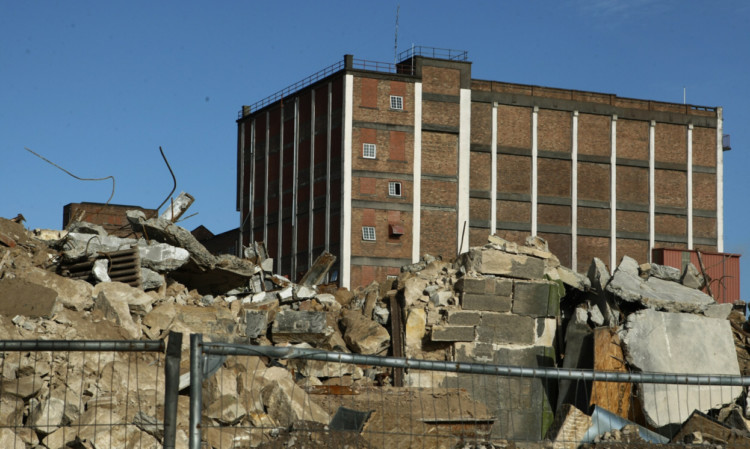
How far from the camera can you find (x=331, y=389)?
11.7 meters

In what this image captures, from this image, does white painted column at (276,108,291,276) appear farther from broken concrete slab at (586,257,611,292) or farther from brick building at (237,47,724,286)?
broken concrete slab at (586,257,611,292)

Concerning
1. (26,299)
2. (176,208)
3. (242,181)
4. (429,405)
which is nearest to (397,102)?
(242,181)

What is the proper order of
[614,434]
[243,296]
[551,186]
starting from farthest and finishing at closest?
[551,186], [243,296], [614,434]

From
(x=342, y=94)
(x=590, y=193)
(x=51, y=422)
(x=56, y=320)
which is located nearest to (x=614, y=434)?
(x=51, y=422)

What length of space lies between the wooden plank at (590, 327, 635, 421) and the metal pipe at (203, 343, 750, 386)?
798cm

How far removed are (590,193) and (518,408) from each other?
97.0ft

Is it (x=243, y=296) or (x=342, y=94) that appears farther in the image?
(x=342, y=94)

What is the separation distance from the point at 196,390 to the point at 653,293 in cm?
1229

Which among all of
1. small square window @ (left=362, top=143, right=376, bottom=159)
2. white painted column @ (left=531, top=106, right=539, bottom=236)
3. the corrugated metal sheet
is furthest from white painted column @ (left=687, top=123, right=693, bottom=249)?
small square window @ (left=362, top=143, right=376, bottom=159)

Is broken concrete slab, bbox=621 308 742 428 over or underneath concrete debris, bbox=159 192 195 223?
underneath

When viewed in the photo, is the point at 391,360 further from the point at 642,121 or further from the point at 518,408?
the point at 642,121

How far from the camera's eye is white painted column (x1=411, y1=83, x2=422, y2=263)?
39406 mm

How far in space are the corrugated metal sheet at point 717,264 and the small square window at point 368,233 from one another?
13277mm

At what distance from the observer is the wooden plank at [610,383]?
13.3 meters
